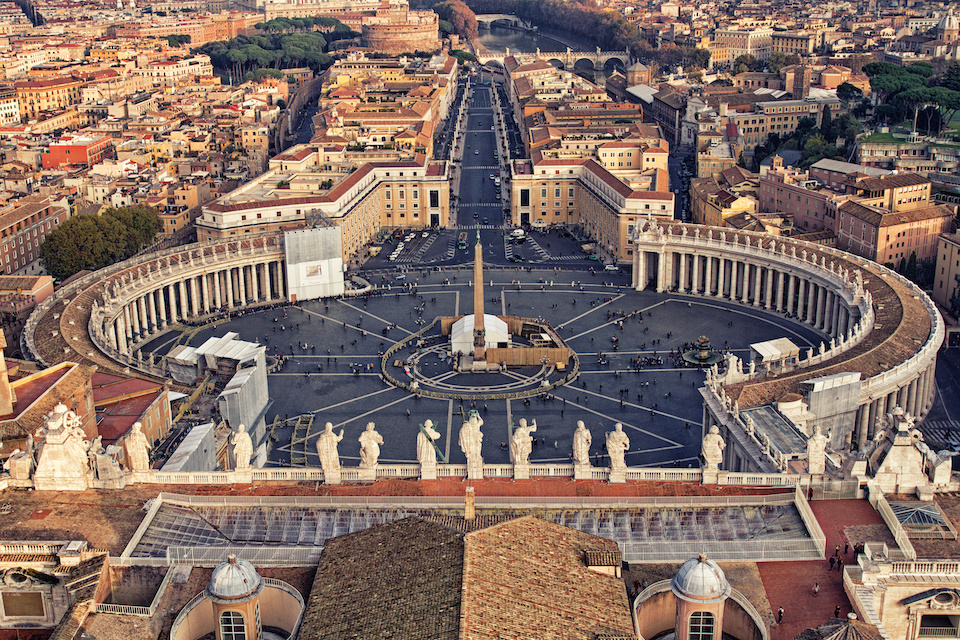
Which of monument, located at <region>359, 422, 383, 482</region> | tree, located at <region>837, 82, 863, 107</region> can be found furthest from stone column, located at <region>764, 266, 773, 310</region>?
tree, located at <region>837, 82, 863, 107</region>

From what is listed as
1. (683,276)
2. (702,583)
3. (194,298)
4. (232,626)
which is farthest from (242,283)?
(702,583)

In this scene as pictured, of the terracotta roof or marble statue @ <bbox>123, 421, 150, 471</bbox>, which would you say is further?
marble statue @ <bbox>123, 421, 150, 471</bbox>

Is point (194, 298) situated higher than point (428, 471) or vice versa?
point (428, 471)

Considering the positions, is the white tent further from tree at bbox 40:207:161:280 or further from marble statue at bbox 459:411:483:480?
marble statue at bbox 459:411:483:480

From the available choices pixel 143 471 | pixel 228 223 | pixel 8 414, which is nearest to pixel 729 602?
pixel 143 471

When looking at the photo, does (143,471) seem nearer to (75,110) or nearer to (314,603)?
(314,603)

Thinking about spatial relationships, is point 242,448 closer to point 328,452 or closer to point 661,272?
point 328,452
